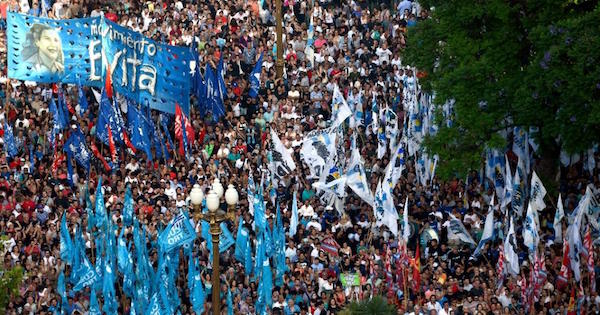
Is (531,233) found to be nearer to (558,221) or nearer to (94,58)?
(558,221)

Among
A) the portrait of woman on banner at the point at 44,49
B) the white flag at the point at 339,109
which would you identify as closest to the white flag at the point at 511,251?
the white flag at the point at 339,109

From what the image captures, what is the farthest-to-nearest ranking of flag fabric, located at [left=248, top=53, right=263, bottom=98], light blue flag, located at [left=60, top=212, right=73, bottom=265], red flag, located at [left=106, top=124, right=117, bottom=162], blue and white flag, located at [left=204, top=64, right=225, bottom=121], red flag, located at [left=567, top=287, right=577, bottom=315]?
flag fabric, located at [left=248, top=53, right=263, bottom=98] < blue and white flag, located at [left=204, top=64, right=225, bottom=121] < red flag, located at [left=106, top=124, right=117, bottom=162] < light blue flag, located at [left=60, top=212, right=73, bottom=265] < red flag, located at [left=567, top=287, right=577, bottom=315]

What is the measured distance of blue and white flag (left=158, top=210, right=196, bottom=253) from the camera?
114 ft

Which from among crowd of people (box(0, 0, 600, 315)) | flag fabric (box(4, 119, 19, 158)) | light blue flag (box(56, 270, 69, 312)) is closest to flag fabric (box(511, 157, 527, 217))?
crowd of people (box(0, 0, 600, 315))

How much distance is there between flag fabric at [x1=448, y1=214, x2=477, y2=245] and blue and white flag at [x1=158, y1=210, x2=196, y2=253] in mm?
6210

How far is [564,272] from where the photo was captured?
109 feet

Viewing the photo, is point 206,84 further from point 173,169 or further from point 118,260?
point 118,260

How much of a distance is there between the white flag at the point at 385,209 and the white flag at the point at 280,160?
12.1 ft

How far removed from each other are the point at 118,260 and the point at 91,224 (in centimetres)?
227

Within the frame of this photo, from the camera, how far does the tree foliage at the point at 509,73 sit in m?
35.8

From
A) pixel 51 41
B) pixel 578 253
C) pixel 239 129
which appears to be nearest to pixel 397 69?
pixel 239 129

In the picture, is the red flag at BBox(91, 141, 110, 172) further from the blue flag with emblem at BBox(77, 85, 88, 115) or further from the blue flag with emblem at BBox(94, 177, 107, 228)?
the blue flag with emblem at BBox(94, 177, 107, 228)

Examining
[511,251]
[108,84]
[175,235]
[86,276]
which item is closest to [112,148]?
[108,84]

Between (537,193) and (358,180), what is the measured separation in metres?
4.69
